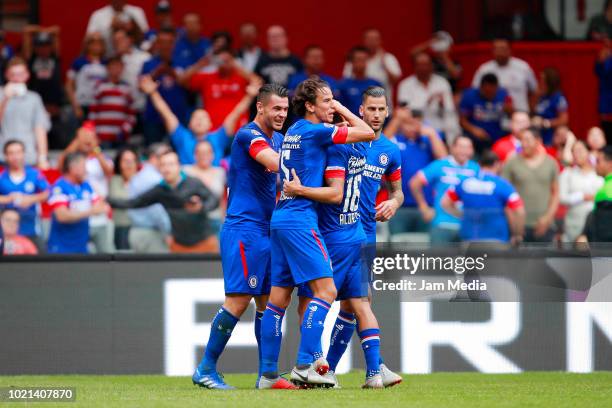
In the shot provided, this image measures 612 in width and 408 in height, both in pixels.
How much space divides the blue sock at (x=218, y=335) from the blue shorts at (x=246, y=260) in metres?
0.21

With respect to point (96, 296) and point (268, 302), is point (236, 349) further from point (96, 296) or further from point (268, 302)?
point (268, 302)

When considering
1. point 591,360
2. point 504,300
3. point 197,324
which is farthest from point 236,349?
point 591,360

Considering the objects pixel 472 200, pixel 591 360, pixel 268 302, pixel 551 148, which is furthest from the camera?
pixel 551 148

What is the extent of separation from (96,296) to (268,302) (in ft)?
10.3

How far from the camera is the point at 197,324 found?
11.8m

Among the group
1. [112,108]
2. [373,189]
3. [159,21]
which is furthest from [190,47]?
[373,189]

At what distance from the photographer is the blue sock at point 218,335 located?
9500 mm

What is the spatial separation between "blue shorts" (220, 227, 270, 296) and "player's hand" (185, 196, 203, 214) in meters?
2.87

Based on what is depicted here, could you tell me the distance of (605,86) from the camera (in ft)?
56.2

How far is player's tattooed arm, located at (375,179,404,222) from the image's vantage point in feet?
30.7

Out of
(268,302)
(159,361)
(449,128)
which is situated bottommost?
(159,361)

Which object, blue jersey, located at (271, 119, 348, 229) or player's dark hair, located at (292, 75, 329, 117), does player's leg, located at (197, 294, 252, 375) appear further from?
player's dark hair, located at (292, 75, 329, 117)

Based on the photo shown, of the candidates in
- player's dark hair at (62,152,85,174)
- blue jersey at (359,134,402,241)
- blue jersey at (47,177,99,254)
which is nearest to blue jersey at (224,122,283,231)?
blue jersey at (359,134,402,241)

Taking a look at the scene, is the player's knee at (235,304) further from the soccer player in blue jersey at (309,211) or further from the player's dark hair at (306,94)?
the player's dark hair at (306,94)
